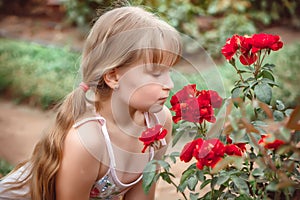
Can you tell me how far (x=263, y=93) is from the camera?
1607 millimetres

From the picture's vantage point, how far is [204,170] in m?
1.53

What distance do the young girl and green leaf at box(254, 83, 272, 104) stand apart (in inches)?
9.9

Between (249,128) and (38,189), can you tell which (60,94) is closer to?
(38,189)

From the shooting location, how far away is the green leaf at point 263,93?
160 centimetres

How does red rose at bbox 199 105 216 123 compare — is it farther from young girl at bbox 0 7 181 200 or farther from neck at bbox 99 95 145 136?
neck at bbox 99 95 145 136

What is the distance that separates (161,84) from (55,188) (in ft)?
1.69

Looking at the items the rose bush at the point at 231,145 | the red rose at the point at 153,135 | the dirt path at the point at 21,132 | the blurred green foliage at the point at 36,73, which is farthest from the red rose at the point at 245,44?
the blurred green foliage at the point at 36,73

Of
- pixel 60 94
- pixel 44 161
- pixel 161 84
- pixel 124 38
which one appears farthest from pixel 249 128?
pixel 60 94

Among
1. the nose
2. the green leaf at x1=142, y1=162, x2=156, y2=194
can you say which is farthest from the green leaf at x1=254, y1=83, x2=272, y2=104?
the green leaf at x1=142, y1=162, x2=156, y2=194

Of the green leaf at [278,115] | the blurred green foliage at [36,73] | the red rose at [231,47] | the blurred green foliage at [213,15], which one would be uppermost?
the red rose at [231,47]

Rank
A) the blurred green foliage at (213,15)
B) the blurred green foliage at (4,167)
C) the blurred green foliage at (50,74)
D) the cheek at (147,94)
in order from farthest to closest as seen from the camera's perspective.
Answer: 1. the blurred green foliage at (213,15)
2. the blurred green foliage at (50,74)
3. the blurred green foliage at (4,167)
4. the cheek at (147,94)

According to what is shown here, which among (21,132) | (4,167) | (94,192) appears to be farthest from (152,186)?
(21,132)

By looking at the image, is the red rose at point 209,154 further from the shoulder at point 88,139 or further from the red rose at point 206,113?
the shoulder at point 88,139

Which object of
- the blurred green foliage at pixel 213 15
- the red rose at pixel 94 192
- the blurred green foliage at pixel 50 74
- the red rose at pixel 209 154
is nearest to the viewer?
the red rose at pixel 209 154
